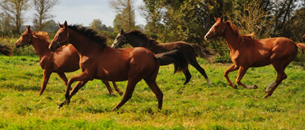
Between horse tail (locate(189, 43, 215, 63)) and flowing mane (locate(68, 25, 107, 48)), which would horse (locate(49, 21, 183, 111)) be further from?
horse tail (locate(189, 43, 215, 63))

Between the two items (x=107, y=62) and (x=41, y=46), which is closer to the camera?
(x=107, y=62)

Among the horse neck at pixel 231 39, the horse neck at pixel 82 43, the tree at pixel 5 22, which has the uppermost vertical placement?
the horse neck at pixel 231 39

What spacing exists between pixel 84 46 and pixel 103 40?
0.47m

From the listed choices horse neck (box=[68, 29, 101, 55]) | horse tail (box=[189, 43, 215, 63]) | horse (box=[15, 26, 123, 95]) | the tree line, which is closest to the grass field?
horse (box=[15, 26, 123, 95])

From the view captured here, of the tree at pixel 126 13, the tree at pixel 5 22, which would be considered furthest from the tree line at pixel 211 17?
the tree at pixel 5 22

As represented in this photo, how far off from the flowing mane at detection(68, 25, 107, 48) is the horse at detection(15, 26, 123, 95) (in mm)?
1775

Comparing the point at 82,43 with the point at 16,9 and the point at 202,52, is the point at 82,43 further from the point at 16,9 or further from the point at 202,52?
the point at 16,9

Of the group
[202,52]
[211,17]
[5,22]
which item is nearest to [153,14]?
[211,17]

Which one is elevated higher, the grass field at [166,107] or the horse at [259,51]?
the horse at [259,51]

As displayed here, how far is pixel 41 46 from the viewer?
882 centimetres

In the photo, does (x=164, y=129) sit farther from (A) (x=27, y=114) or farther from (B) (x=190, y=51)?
(B) (x=190, y=51)

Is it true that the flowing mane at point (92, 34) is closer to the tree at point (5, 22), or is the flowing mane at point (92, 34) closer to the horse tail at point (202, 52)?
the horse tail at point (202, 52)

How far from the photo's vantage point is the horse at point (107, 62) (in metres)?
5.93

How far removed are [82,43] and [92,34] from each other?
334mm
